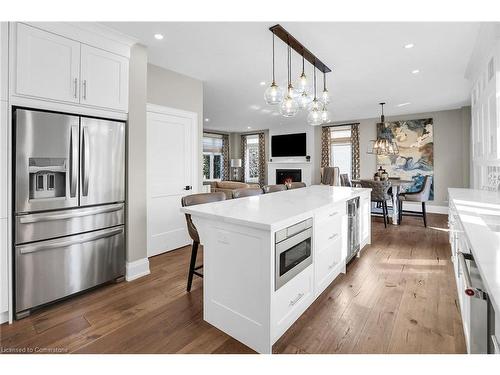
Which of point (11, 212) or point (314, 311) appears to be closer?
point (11, 212)

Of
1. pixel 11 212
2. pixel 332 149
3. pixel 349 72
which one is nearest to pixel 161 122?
pixel 11 212

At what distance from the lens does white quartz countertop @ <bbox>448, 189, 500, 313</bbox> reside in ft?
2.54

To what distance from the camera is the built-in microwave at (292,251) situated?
1619 mm

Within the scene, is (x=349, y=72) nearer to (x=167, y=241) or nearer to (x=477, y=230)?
(x=477, y=230)

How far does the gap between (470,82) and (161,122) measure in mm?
5066

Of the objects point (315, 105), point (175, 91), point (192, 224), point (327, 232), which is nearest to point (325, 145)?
point (315, 105)

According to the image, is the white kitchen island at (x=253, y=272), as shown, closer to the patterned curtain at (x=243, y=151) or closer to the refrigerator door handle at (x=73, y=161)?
the refrigerator door handle at (x=73, y=161)

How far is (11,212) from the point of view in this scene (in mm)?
2004

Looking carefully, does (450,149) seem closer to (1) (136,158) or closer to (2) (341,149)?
(2) (341,149)

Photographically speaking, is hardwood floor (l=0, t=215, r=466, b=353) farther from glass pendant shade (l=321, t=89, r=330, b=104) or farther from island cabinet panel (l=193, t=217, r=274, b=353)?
glass pendant shade (l=321, t=89, r=330, b=104)

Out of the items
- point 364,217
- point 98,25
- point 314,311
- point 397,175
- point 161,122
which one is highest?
point 98,25

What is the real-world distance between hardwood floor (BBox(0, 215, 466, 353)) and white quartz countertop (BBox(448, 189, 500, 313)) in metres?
0.88

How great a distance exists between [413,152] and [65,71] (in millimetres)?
7566

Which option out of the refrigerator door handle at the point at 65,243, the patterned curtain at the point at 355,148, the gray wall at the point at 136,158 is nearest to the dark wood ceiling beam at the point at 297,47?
the gray wall at the point at 136,158
